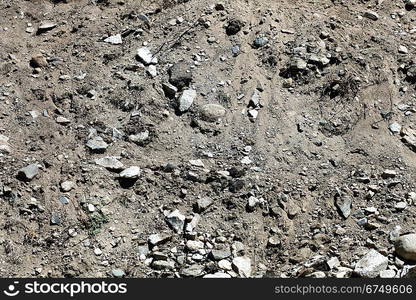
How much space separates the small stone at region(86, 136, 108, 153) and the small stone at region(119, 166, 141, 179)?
412 mm

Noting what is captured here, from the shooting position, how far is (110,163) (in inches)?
293

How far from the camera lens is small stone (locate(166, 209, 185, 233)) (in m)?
7.01

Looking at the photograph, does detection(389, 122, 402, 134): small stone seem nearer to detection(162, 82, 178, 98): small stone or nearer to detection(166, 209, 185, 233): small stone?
detection(162, 82, 178, 98): small stone

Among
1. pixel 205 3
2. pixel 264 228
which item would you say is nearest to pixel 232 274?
pixel 264 228

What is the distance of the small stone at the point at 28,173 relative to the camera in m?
7.18

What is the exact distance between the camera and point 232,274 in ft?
21.9

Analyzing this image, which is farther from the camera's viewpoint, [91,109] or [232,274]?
[91,109]

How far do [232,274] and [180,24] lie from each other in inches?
139

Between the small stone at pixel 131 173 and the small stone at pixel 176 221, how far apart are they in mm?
593

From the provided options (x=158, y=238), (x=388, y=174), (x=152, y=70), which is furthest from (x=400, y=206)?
(x=152, y=70)

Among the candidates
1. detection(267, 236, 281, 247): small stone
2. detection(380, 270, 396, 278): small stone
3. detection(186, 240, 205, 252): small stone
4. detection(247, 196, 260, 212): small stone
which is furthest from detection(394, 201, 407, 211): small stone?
detection(186, 240, 205, 252): small stone

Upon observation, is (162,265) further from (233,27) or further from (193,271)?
(233,27)

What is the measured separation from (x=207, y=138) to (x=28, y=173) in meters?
2.00

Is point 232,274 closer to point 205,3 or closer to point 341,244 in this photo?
point 341,244
